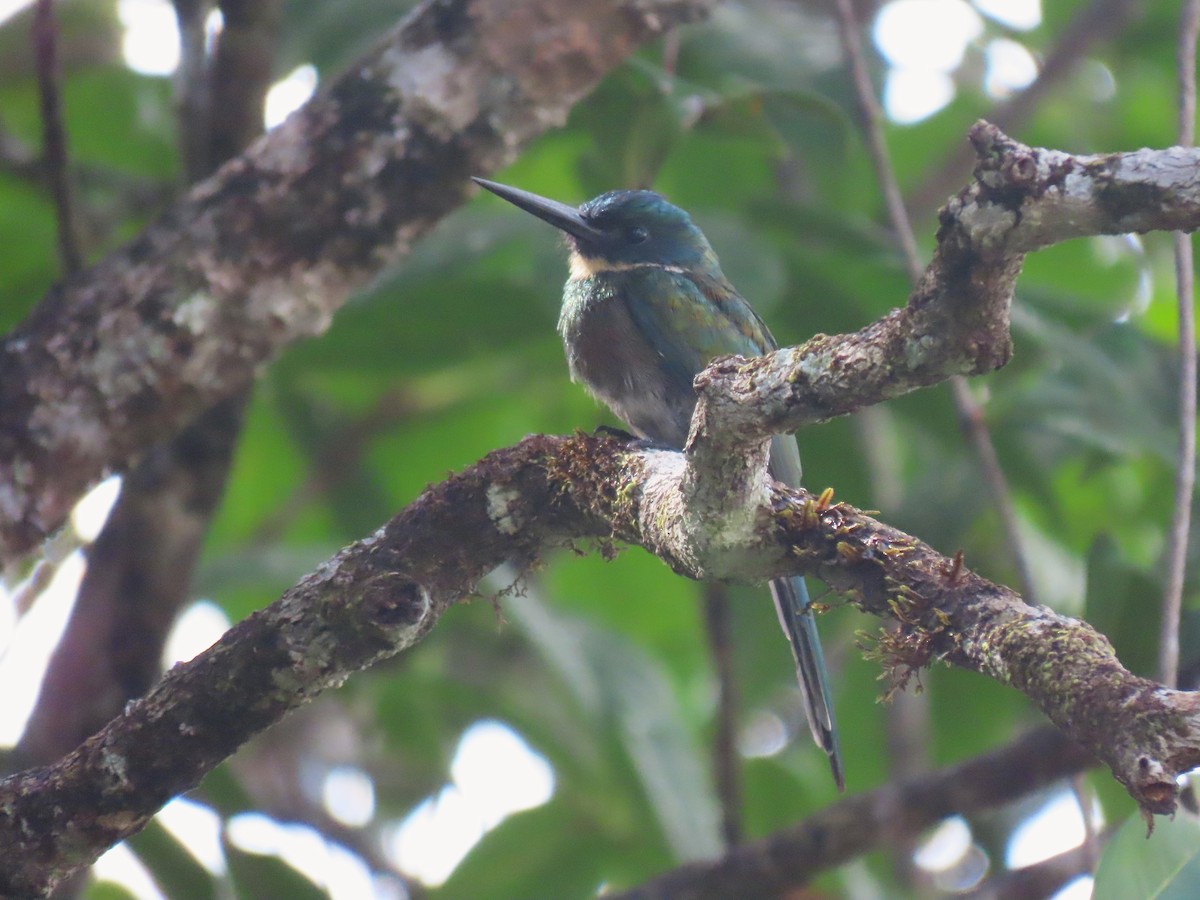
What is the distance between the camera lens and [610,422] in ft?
15.8

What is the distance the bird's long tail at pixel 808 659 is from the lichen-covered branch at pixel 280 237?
3.93ft

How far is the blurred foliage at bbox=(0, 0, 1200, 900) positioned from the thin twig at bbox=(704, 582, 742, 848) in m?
0.19

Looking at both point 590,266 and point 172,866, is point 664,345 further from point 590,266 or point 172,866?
point 172,866

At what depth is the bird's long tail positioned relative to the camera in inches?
118

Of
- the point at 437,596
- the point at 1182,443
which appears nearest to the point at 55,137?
the point at 437,596

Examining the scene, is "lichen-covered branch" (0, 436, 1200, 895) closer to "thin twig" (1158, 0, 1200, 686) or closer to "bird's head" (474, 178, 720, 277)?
"thin twig" (1158, 0, 1200, 686)

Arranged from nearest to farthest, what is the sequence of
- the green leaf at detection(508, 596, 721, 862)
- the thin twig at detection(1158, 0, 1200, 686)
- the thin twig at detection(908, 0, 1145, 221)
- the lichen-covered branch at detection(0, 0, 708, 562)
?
the thin twig at detection(1158, 0, 1200, 686) < the lichen-covered branch at detection(0, 0, 708, 562) < the green leaf at detection(508, 596, 721, 862) < the thin twig at detection(908, 0, 1145, 221)

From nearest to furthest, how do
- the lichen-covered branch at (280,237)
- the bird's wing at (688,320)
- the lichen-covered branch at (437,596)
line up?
1. the lichen-covered branch at (437,596)
2. the lichen-covered branch at (280,237)
3. the bird's wing at (688,320)

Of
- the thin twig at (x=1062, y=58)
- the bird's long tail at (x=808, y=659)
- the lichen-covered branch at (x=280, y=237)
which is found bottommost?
the bird's long tail at (x=808, y=659)

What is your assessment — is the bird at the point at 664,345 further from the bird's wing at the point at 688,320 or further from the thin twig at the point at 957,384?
the thin twig at the point at 957,384

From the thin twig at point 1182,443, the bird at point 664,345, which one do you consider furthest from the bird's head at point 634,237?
the thin twig at point 1182,443

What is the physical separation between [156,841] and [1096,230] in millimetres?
2619

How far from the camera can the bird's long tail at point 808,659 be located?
9.86ft

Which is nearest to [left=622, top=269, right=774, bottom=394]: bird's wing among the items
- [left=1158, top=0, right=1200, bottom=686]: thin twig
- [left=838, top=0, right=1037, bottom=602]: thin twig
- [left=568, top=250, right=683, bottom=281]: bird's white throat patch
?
[left=568, top=250, right=683, bottom=281]: bird's white throat patch
